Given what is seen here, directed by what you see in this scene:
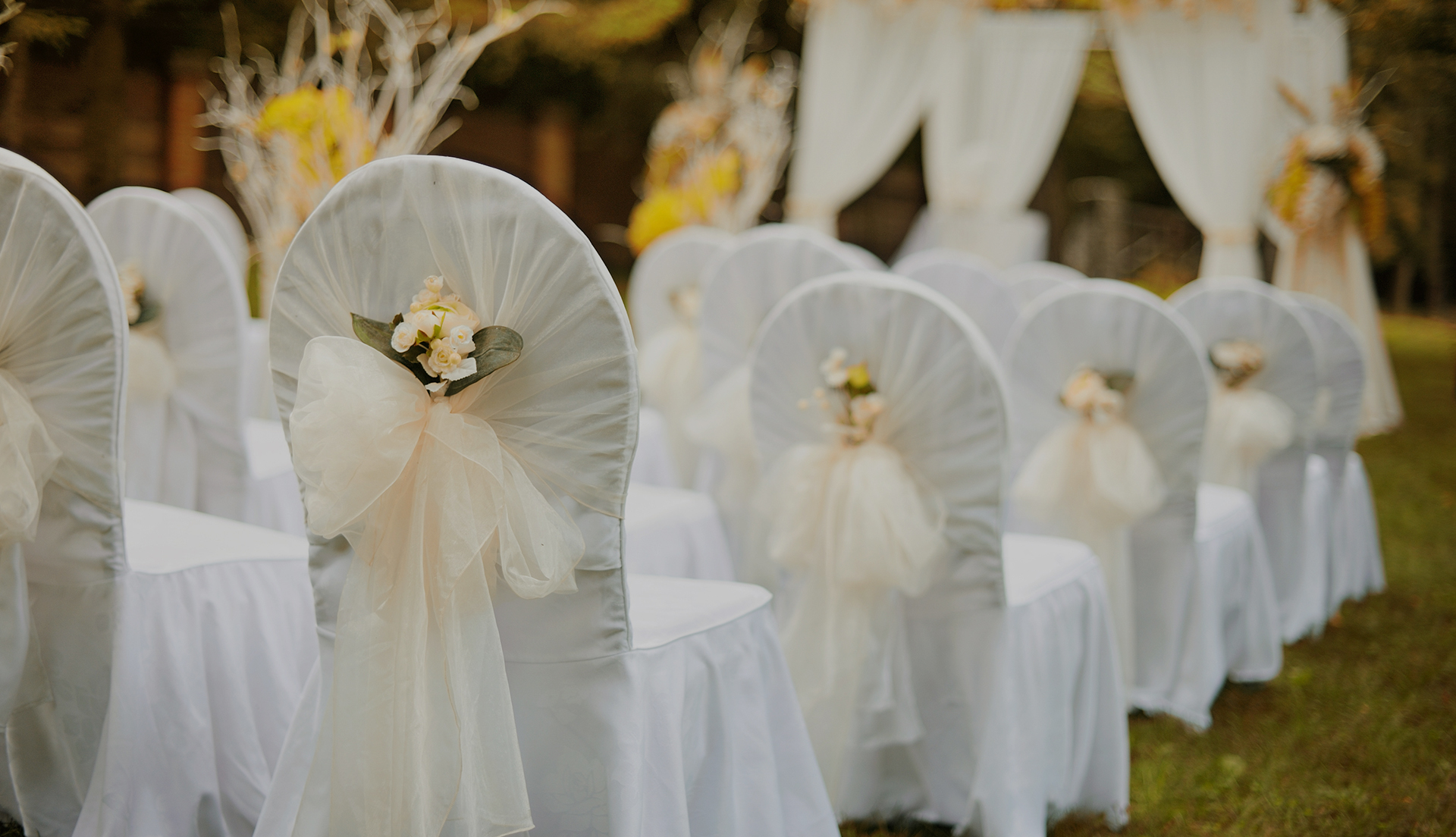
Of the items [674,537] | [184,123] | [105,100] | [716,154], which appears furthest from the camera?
[716,154]

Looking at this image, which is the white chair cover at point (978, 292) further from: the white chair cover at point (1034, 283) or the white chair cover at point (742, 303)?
the white chair cover at point (742, 303)

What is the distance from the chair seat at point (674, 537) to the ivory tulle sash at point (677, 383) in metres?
0.89

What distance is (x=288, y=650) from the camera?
1768 millimetres

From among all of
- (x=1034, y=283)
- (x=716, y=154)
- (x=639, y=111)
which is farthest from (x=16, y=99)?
(x=639, y=111)

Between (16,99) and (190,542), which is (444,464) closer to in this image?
(190,542)

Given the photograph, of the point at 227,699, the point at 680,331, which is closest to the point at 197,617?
the point at 227,699

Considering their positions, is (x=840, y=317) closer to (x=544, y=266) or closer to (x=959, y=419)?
(x=959, y=419)

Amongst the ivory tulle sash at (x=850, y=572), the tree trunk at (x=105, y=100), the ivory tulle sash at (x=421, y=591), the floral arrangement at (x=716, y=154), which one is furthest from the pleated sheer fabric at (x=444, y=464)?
the floral arrangement at (x=716, y=154)

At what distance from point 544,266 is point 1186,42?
5.90m

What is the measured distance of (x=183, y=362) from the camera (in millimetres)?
2244

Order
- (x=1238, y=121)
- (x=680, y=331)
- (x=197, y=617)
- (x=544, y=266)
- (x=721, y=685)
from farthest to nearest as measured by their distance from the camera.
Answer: (x=1238, y=121)
(x=680, y=331)
(x=197, y=617)
(x=721, y=685)
(x=544, y=266)

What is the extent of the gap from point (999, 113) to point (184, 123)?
455 cm

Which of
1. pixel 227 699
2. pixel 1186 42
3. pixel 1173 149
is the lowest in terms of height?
pixel 227 699

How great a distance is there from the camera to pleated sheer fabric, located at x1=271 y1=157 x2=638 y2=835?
1.17 m
